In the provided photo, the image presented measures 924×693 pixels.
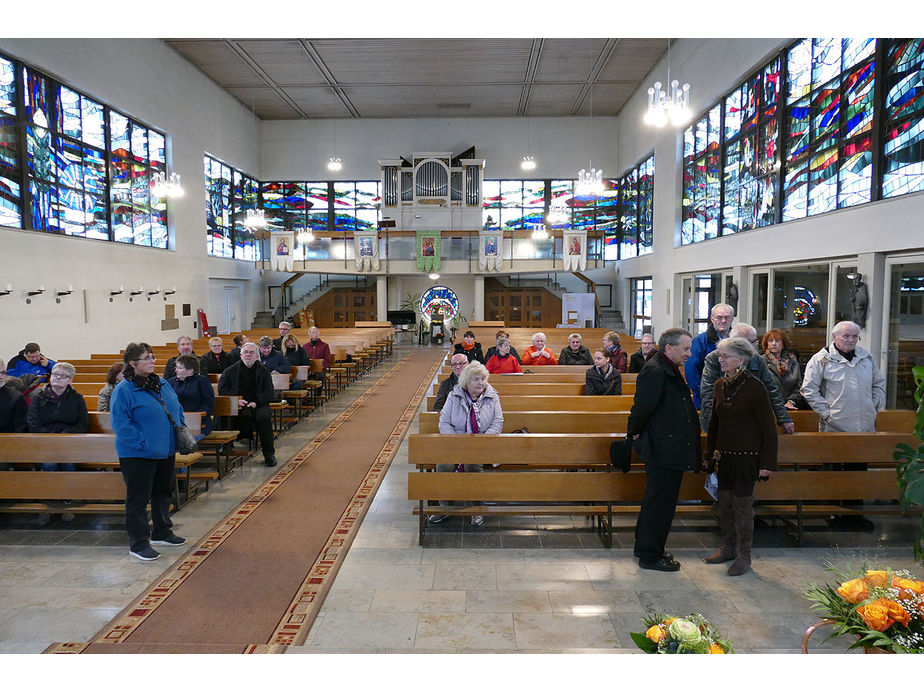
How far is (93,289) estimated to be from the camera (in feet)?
37.9

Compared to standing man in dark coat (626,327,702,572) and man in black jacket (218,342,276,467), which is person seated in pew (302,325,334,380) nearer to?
man in black jacket (218,342,276,467)

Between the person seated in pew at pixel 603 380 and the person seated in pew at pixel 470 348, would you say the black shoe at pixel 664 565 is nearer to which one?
the person seated in pew at pixel 603 380

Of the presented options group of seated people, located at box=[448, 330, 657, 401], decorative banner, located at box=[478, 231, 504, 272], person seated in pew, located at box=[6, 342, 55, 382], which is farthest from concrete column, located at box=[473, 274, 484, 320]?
person seated in pew, located at box=[6, 342, 55, 382]

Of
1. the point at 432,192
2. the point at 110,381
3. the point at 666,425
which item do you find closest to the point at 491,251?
the point at 432,192

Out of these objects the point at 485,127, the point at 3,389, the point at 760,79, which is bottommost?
the point at 3,389

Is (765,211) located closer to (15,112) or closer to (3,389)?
(3,389)

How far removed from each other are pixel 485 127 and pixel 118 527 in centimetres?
1945

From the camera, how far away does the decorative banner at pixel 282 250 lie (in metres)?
18.3

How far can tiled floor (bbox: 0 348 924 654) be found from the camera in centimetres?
302

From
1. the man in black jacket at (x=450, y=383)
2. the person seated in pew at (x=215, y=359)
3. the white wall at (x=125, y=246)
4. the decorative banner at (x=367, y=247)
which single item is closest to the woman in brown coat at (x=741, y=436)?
the man in black jacket at (x=450, y=383)

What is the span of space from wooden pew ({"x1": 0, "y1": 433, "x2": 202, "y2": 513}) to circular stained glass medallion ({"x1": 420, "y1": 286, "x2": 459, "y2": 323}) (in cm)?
1786

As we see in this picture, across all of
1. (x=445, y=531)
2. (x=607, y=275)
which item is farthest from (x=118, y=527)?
(x=607, y=275)

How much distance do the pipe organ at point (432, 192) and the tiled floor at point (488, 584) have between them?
55.7 ft

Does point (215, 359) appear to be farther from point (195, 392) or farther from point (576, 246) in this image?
point (576, 246)
